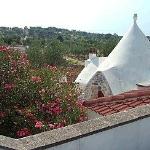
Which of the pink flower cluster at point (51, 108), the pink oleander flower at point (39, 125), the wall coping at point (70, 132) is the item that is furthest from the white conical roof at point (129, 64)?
the wall coping at point (70, 132)

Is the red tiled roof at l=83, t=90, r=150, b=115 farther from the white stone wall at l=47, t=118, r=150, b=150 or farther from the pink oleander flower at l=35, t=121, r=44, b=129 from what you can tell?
the white stone wall at l=47, t=118, r=150, b=150

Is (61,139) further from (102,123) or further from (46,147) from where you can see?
(102,123)

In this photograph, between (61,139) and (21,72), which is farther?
(21,72)

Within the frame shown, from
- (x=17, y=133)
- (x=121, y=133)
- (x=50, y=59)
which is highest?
(x=121, y=133)

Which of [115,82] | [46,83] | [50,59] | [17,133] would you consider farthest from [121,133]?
[50,59]

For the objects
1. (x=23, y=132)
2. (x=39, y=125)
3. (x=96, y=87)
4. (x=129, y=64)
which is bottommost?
(x=96, y=87)

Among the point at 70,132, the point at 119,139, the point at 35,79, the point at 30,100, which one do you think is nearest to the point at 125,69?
the point at 35,79

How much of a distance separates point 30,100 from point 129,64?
41.2ft

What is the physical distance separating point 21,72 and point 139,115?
332cm

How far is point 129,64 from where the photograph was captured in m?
→ 19.1

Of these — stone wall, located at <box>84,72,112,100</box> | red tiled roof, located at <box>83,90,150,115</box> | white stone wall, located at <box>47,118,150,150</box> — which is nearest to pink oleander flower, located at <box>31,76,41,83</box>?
red tiled roof, located at <box>83,90,150,115</box>

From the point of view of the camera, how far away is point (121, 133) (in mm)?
4414

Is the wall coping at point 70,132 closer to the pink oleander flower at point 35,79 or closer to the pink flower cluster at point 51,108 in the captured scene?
the pink flower cluster at point 51,108

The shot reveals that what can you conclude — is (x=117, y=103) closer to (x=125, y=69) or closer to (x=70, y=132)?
(x=70, y=132)
